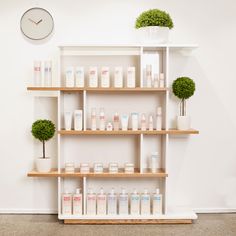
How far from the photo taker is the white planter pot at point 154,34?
3.35 meters

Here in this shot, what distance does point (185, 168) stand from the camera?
12.1 feet

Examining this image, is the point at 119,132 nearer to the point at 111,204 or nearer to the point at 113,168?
A: the point at 113,168

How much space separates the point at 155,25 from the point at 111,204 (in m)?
1.58

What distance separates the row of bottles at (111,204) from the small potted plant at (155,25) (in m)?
1.32

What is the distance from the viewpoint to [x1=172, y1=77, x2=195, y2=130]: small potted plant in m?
3.36

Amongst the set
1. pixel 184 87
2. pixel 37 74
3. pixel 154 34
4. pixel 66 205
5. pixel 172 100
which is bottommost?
pixel 66 205

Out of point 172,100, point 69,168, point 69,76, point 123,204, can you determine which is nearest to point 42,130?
point 69,168

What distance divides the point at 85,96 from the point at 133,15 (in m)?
0.91

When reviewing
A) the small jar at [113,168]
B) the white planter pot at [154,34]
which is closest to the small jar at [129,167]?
the small jar at [113,168]

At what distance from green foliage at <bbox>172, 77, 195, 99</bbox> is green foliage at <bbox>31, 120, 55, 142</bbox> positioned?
3.71 feet

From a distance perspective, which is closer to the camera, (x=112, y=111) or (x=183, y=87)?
(x=183, y=87)

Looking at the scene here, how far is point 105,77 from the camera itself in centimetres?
336

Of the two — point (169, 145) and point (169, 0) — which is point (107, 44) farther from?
point (169, 145)

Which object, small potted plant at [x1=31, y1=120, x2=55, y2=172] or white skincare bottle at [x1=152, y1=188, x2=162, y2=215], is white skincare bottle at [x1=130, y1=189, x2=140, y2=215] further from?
small potted plant at [x1=31, y1=120, x2=55, y2=172]
